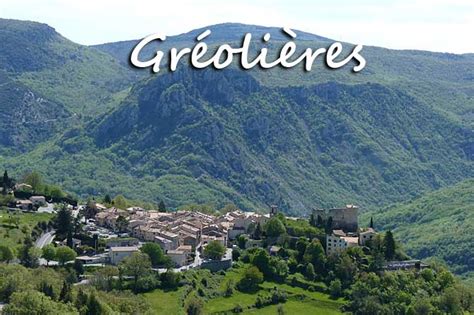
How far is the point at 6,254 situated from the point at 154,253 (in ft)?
53.5

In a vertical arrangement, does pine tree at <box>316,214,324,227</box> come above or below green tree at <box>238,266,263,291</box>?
above

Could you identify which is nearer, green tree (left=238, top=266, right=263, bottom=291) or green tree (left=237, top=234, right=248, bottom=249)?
green tree (left=238, top=266, right=263, bottom=291)

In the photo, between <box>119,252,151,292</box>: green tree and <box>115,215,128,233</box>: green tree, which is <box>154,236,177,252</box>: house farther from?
<box>119,252,151,292</box>: green tree

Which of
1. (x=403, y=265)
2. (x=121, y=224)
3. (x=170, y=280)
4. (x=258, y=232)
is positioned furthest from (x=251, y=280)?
(x=121, y=224)

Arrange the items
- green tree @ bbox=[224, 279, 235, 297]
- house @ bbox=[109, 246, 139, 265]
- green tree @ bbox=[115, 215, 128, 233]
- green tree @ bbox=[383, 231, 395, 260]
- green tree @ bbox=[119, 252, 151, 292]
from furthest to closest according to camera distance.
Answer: green tree @ bbox=[115, 215, 128, 233] < green tree @ bbox=[383, 231, 395, 260] < house @ bbox=[109, 246, 139, 265] < green tree @ bbox=[224, 279, 235, 297] < green tree @ bbox=[119, 252, 151, 292]

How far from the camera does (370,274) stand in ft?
324

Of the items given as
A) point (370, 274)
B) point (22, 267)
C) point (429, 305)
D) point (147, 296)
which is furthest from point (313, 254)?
point (22, 267)

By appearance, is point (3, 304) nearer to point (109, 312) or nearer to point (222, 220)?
point (109, 312)

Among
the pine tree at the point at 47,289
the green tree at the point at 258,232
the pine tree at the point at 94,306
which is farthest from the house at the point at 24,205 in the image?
the pine tree at the point at 94,306

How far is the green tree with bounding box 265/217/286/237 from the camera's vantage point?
363 feet

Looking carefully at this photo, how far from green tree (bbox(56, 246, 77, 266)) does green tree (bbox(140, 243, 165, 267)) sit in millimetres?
8297

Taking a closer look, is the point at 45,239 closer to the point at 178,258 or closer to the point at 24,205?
the point at 178,258

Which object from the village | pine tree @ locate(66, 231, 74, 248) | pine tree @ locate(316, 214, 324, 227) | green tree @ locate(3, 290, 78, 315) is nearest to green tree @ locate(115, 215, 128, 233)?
the village

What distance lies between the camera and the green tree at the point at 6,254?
87681 mm
